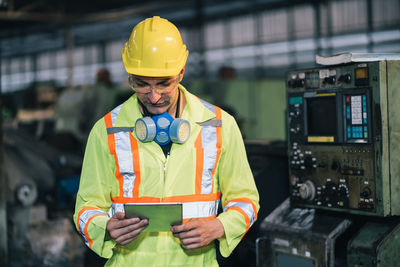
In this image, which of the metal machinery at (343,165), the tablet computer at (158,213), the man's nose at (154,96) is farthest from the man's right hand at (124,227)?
the metal machinery at (343,165)

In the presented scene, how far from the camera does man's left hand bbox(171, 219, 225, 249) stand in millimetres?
1231

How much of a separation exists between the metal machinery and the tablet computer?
876 mm

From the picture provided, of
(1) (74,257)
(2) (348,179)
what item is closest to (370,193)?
(2) (348,179)

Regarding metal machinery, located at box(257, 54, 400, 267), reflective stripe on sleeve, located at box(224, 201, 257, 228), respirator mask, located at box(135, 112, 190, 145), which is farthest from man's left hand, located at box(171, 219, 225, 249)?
metal machinery, located at box(257, 54, 400, 267)

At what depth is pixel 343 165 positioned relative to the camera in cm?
189

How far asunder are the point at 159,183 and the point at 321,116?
3.02 ft

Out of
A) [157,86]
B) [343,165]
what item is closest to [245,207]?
[157,86]

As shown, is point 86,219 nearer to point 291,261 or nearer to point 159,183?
point 159,183

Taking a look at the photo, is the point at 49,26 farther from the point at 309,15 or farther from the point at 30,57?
the point at 309,15

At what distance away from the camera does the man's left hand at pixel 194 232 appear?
123cm

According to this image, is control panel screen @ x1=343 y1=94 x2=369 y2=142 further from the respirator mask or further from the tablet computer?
the tablet computer

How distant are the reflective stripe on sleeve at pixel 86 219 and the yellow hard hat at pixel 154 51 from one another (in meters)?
0.41

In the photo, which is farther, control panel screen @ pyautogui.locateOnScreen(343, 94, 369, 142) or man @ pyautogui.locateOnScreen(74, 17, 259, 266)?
control panel screen @ pyautogui.locateOnScreen(343, 94, 369, 142)

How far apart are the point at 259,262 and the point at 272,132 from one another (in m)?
4.70
